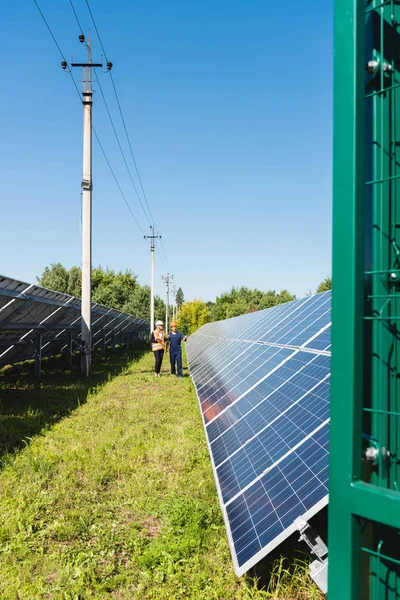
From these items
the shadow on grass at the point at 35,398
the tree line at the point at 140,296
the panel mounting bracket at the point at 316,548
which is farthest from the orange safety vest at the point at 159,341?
the tree line at the point at 140,296

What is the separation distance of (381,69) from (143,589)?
3350 mm

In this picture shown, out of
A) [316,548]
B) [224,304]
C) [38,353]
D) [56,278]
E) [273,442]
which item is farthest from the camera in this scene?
[224,304]

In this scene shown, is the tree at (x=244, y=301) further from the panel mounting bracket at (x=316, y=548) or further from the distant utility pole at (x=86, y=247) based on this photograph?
the panel mounting bracket at (x=316, y=548)

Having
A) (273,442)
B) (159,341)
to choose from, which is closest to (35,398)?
(159,341)

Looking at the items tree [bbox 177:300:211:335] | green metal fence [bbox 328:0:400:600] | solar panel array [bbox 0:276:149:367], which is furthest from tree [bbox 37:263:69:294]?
green metal fence [bbox 328:0:400:600]

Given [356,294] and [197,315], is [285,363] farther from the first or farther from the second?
[197,315]

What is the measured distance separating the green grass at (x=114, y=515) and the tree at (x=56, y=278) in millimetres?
54613

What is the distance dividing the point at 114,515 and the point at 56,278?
59283 mm

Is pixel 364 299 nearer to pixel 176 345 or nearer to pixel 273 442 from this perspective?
pixel 273 442

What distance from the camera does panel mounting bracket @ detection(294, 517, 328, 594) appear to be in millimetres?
2711

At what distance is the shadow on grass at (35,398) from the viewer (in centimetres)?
730

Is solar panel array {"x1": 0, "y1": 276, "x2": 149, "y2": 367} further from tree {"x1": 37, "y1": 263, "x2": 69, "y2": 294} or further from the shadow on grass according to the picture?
tree {"x1": 37, "y1": 263, "x2": 69, "y2": 294}

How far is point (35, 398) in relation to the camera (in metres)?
10.4

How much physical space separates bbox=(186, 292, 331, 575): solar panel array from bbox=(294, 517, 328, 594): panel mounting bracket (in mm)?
46
